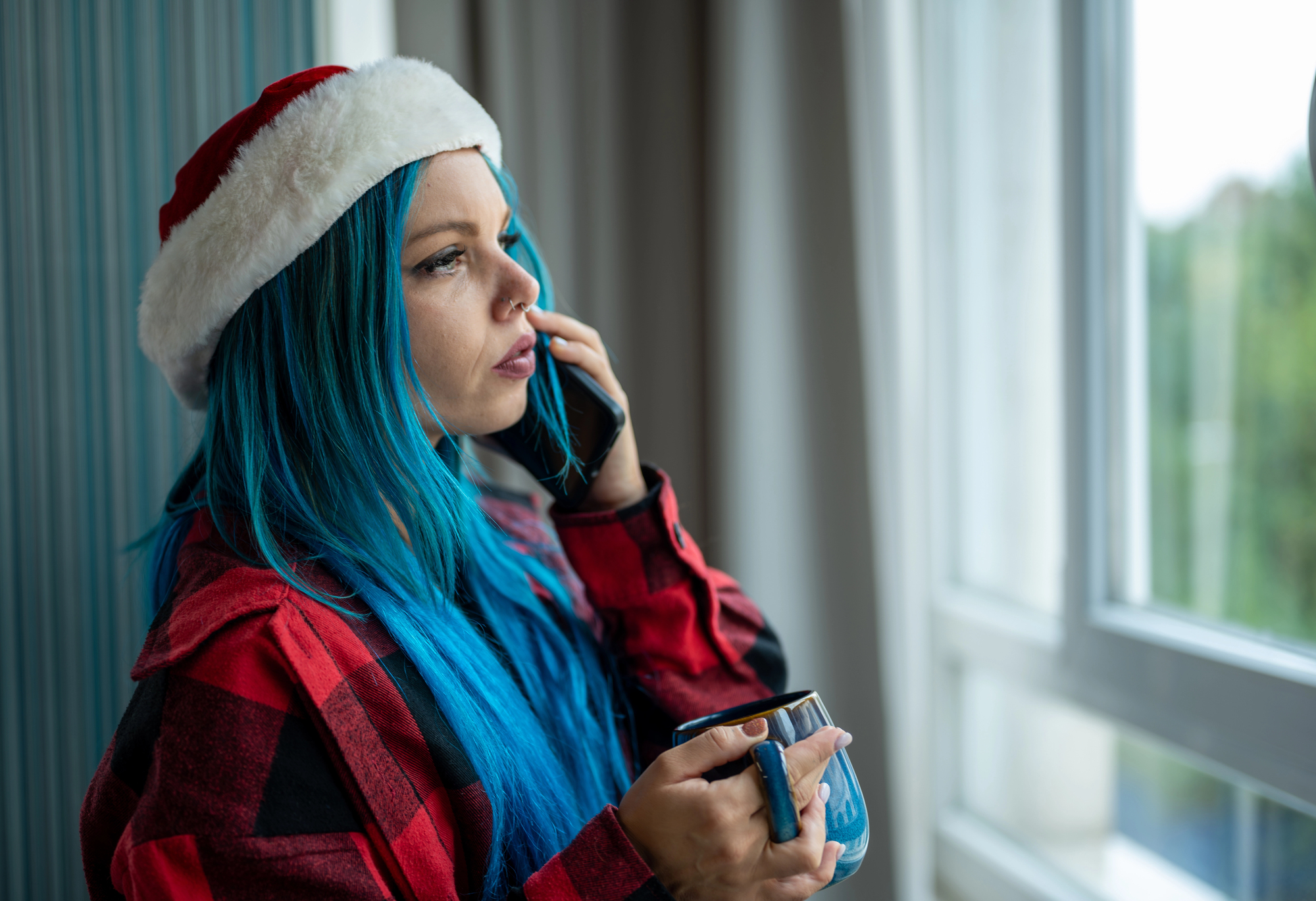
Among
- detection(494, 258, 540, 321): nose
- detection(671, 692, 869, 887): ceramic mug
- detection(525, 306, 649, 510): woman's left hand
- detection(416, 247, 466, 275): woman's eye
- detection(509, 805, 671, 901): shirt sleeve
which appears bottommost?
detection(509, 805, 671, 901): shirt sleeve

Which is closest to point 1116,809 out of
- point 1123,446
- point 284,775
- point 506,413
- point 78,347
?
point 1123,446

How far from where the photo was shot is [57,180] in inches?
44.3

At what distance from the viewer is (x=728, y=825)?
0.59 metres

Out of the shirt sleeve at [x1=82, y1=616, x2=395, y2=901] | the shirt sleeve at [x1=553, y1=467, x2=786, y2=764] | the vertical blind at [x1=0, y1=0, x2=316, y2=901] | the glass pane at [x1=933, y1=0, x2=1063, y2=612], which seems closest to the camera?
the shirt sleeve at [x1=82, y1=616, x2=395, y2=901]

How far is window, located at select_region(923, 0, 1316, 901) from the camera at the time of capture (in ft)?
3.15

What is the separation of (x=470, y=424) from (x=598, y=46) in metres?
0.77

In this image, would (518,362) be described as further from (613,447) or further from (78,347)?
(78,347)

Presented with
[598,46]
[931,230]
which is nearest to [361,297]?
[598,46]

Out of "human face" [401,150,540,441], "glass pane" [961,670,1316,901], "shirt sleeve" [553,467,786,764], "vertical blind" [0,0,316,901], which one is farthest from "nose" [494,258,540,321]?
"glass pane" [961,670,1316,901]

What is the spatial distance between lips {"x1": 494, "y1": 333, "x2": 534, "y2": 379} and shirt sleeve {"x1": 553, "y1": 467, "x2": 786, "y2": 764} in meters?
0.19

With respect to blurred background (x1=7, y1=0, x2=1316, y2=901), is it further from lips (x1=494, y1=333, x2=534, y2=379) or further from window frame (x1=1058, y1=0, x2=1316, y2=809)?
lips (x1=494, y1=333, x2=534, y2=379)

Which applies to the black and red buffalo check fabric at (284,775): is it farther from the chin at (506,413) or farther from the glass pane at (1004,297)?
the glass pane at (1004,297)

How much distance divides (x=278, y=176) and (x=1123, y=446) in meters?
0.99

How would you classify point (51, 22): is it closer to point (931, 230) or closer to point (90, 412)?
point (90, 412)
